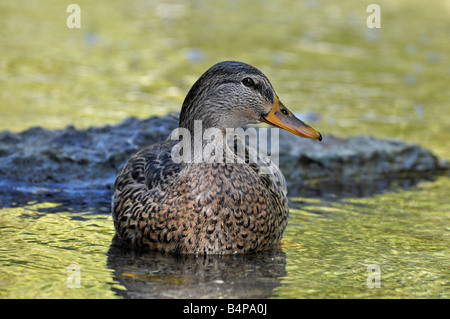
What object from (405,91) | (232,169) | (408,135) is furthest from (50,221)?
(405,91)

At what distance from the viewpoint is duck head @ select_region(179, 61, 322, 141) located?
5340 mm

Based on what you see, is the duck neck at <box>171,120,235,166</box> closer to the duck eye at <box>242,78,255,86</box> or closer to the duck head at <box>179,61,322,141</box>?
the duck head at <box>179,61,322,141</box>

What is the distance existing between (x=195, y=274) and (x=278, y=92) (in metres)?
6.16

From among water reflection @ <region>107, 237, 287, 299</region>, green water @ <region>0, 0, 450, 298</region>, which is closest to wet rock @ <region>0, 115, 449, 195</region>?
green water @ <region>0, 0, 450, 298</region>

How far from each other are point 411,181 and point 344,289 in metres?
3.26

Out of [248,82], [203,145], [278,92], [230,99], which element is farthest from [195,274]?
[278,92]

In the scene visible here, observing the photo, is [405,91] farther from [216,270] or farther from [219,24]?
[216,270]

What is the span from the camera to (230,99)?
5352mm

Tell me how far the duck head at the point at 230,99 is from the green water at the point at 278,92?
0.94 m

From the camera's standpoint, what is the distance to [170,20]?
51.3 ft

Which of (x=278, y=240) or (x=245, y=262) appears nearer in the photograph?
(x=245, y=262)

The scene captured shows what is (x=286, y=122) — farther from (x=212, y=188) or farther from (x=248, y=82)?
(x=212, y=188)

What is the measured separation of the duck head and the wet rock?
105 cm

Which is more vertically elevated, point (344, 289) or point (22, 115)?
point (22, 115)
